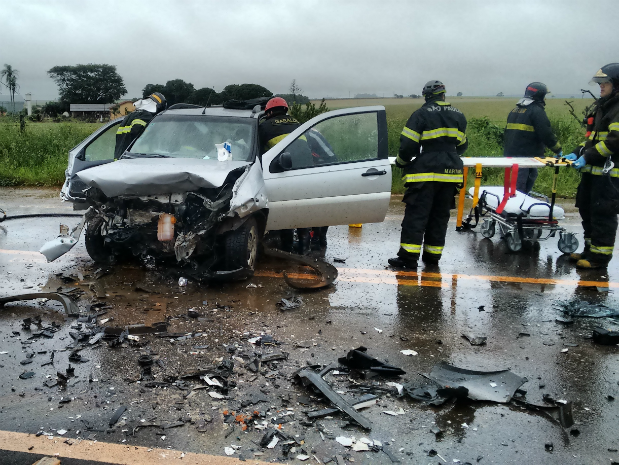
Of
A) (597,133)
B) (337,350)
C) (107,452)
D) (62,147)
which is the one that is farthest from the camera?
(62,147)

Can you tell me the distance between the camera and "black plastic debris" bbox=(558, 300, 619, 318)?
17.3 ft

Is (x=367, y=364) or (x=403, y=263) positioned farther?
(x=403, y=263)

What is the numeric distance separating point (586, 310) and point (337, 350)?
2.58 m

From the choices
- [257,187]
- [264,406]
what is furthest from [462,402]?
[257,187]

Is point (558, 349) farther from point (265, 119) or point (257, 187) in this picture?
point (265, 119)

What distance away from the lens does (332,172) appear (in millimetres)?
6508

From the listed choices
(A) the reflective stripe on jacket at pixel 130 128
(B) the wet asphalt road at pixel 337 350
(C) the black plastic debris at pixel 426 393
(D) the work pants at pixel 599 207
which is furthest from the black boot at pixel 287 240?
(C) the black plastic debris at pixel 426 393

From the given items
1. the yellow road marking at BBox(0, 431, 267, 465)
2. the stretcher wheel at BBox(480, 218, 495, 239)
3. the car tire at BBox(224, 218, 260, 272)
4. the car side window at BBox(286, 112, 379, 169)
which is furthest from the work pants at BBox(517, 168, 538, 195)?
the yellow road marking at BBox(0, 431, 267, 465)

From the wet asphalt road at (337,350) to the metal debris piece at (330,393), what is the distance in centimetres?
6

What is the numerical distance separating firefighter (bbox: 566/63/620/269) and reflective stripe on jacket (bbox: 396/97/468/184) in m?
1.44

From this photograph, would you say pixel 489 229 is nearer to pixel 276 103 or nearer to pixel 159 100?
pixel 276 103

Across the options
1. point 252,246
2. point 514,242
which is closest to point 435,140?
point 514,242

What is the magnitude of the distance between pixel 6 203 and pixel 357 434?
9119mm

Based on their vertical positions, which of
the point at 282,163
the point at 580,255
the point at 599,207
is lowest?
the point at 580,255
